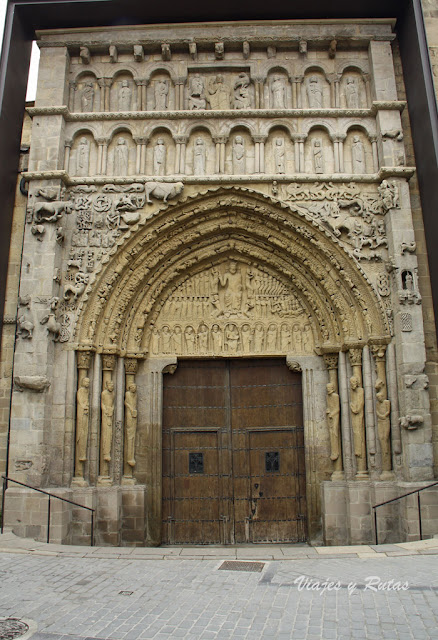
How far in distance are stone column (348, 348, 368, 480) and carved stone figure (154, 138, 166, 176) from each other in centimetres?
502

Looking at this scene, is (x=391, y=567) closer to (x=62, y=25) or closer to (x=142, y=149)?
(x=142, y=149)

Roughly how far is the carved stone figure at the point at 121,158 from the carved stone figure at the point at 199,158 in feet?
4.46

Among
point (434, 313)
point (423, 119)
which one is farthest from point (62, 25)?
point (434, 313)

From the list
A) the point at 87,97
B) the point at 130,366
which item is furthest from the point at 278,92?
the point at 130,366

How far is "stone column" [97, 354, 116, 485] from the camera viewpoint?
9.88 m

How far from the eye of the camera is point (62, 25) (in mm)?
11258

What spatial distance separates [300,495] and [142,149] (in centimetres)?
737

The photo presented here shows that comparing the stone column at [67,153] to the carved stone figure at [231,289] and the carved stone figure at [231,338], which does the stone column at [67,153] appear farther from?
the carved stone figure at [231,338]

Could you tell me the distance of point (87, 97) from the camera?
1120 cm

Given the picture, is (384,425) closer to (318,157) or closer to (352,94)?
(318,157)

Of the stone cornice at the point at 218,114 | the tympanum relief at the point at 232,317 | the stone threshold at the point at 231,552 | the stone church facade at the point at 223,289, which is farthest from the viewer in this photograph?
the tympanum relief at the point at 232,317

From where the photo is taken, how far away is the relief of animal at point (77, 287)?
10000mm

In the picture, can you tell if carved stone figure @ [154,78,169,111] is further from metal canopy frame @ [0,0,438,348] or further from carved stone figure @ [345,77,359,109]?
carved stone figure @ [345,77,359,109]

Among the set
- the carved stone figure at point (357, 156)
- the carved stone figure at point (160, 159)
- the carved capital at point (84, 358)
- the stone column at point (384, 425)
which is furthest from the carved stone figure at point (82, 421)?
the carved stone figure at point (357, 156)
